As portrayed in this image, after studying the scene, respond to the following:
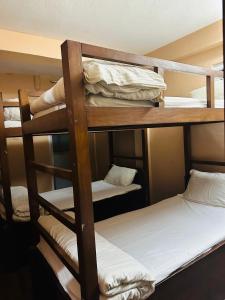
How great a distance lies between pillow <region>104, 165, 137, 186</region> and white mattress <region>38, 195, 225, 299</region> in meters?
0.94

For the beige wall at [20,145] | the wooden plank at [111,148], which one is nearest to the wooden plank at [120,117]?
the beige wall at [20,145]

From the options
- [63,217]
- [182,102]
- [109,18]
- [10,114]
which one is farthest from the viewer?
[10,114]

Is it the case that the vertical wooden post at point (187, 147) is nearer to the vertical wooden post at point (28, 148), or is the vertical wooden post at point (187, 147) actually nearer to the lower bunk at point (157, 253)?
the lower bunk at point (157, 253)

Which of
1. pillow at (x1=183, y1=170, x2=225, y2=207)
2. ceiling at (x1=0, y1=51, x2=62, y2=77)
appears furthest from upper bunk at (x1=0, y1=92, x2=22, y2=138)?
pillow at (x1=183, y1=170, x2=225, y2=207)

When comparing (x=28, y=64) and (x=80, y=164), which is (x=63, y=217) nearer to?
(x=80, y=164)

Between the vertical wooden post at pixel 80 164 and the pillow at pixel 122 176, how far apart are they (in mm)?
2115

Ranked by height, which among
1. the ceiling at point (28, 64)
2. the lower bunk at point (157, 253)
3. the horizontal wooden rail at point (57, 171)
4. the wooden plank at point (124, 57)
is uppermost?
the ceiling at point (28, 64)

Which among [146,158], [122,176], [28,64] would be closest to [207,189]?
[146,158]

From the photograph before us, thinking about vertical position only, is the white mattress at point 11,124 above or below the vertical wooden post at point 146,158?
above

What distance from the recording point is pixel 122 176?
3.25 meters

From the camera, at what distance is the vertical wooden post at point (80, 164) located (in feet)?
3.25

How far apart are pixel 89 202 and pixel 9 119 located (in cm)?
217

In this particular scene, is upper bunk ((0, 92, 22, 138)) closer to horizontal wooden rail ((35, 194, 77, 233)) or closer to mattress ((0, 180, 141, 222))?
mattress ((0, 180, 141, 222))

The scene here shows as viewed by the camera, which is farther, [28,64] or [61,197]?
[28,64]
